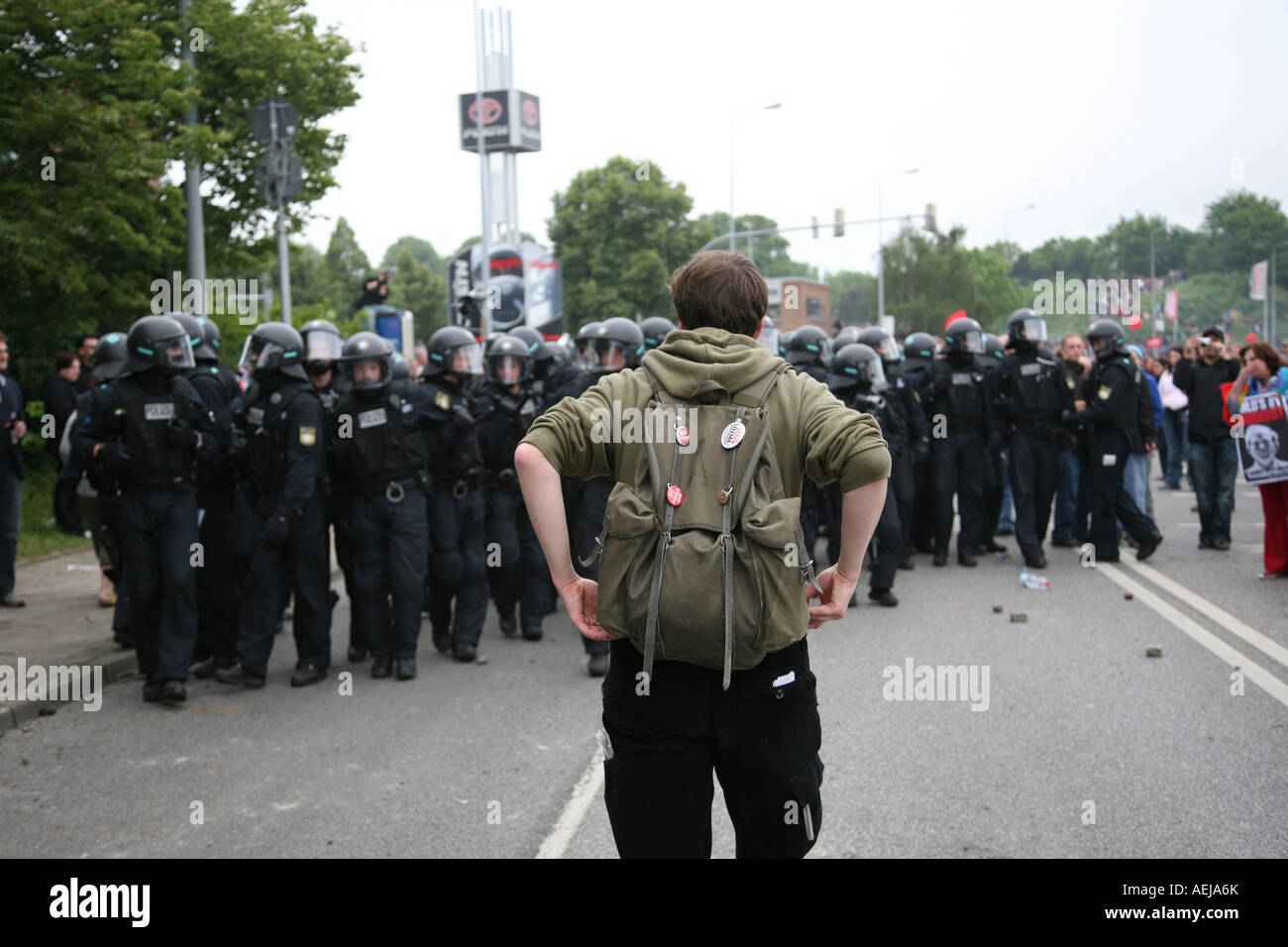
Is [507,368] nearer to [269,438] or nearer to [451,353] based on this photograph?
[451,353]

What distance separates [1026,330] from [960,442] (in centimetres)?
127

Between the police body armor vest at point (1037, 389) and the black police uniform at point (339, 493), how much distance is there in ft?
22.4

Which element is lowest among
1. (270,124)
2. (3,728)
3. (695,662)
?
(3,728)

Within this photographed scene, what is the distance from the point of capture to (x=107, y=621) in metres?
9.66

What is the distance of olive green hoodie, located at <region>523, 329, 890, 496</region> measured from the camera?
2795 millimetres

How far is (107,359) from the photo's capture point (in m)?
8.52

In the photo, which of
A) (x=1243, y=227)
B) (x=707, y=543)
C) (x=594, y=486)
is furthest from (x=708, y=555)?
(x=1243, y=227)

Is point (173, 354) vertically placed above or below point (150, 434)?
above

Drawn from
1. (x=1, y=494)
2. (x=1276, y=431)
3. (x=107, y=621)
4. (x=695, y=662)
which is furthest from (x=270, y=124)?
(x=695, y=662)

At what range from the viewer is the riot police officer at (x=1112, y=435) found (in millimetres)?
11812

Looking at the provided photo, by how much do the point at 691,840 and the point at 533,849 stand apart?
203 cm

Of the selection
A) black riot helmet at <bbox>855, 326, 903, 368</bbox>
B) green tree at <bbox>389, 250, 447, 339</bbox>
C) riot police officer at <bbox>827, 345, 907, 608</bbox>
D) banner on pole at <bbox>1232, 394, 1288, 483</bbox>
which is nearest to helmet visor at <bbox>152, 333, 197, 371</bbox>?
riot police officer at <bbox>827, 345, 907, 608</bbox>

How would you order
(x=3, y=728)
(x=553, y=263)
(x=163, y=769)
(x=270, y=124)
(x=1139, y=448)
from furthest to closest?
(x=553, y=263) → (x=270, y=124) → (x=1139, y=448) → (x=3, y=728) → (x=163, y=769)
